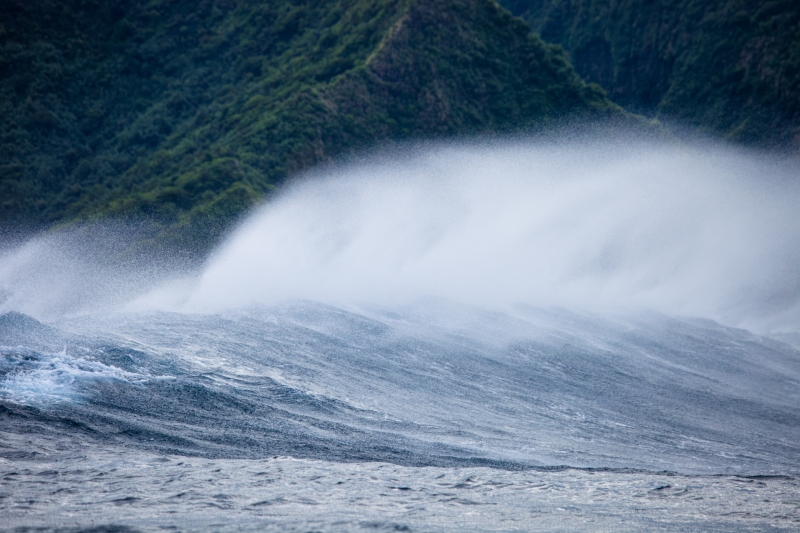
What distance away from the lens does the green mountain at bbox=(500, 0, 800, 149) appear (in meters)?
67.1

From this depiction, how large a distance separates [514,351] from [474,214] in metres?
19.4

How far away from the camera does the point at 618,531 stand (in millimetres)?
9500

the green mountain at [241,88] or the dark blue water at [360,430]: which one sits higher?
the green mountain at [241,88]

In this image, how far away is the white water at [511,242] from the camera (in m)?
27.0

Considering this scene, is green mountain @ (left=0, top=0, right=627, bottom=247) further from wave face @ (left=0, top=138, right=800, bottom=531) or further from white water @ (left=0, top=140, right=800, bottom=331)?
wave face @ (left=0, top=138, right=800, bottom=531)

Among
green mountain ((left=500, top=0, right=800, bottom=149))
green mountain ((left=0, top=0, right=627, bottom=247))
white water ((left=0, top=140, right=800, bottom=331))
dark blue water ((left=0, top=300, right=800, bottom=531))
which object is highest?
green mountain ((left=500, top=0, right=800, bottom=149))

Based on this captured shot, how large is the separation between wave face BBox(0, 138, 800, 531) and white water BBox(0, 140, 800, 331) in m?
0.20

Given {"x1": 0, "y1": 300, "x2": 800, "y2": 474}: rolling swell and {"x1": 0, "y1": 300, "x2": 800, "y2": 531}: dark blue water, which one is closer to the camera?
{"x1": 0, "y1": 300, "x2": 800, "y2": 531}: dark blue water

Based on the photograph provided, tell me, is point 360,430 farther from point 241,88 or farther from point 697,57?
point 697,57

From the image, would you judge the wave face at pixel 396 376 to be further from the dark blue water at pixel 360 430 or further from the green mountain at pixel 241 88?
the green mountain at pixel 241 88

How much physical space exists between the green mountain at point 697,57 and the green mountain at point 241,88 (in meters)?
20.0

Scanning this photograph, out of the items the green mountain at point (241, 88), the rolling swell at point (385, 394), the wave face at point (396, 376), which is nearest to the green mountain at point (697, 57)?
the green mountain at point (241, 88)

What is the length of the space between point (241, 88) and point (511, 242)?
2300cm

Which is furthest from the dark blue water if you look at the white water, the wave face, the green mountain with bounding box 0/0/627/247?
the green mountain with bounding box 0/0/627/247
